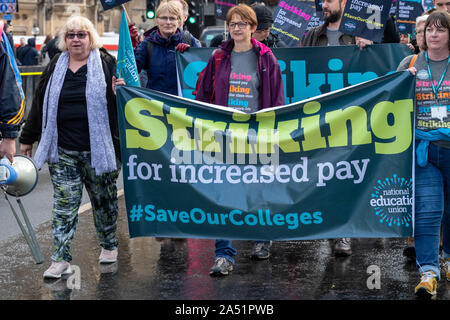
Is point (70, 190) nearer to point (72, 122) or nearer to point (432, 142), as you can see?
point (72, 122)

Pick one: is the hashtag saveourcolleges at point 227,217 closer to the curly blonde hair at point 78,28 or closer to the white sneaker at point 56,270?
the white sneaker at point 56,270

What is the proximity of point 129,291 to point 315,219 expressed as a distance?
136cm

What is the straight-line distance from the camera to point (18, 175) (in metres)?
5.73

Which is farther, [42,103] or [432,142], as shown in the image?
[42,103]

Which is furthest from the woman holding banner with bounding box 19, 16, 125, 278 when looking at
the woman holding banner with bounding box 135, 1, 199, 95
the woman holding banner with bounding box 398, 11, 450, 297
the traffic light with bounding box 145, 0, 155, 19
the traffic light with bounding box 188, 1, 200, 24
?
the traffic light with bounding box 188, 1, 200, 24

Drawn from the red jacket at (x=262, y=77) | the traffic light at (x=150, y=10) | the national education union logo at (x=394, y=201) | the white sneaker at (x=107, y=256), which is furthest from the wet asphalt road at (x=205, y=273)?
the traffic light at (x=150, y=10)

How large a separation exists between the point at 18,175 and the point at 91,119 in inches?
25.8

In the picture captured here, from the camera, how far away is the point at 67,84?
5992 mm

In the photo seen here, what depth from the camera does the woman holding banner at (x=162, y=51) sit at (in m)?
7.35

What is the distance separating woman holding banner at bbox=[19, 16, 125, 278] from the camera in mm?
5953

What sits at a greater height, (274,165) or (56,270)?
(274,165)

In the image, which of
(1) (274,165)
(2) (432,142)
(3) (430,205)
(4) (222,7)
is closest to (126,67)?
(1) (274,165)

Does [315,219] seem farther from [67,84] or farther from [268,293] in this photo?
[67,84]
